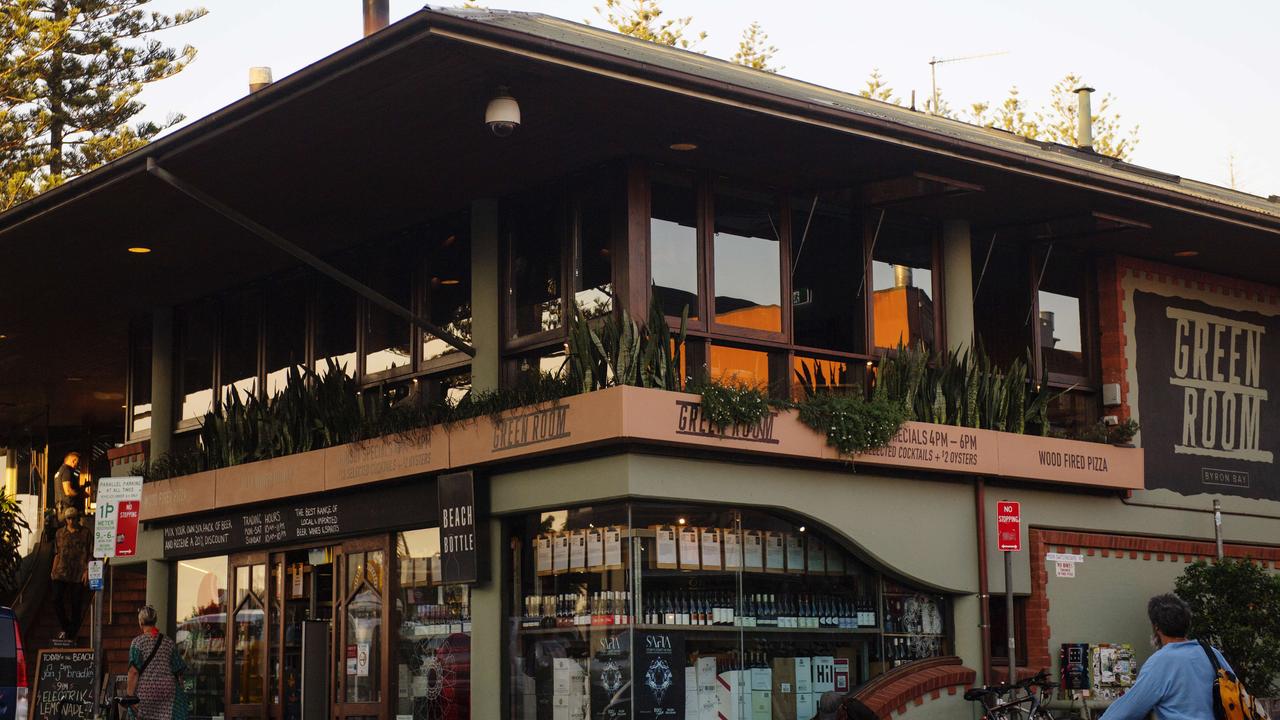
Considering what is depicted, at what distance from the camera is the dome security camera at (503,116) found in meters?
12.4

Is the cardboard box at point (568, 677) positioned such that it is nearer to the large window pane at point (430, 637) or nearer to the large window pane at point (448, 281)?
the large window pane at point (430, 637)

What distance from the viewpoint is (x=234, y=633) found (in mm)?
18734

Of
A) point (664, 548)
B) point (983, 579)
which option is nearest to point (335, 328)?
point (664, 548)

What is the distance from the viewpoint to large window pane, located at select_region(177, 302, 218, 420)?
813 inches

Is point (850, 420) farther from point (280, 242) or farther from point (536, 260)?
point (280, 242)

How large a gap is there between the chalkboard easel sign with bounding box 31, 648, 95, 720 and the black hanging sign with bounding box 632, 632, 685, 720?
722cm

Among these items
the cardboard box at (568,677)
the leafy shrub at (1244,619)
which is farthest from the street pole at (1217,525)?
the cardboard box at (568,677)

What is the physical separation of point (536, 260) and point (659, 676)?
424 centimetres

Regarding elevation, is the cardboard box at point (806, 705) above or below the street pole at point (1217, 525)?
below

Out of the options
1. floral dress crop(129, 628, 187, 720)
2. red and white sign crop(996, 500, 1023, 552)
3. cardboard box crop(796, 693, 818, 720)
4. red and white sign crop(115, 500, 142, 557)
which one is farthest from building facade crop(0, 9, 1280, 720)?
red and white sign crop(115, 500, 142, 557)

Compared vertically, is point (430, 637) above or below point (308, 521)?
below

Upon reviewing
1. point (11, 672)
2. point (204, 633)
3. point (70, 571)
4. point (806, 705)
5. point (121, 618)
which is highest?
point (70, 571)

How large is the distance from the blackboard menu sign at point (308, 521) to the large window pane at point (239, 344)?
1.76 metres

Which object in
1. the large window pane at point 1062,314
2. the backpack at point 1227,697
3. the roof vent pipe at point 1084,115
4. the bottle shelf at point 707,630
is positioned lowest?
the backpack at point 1227,697
